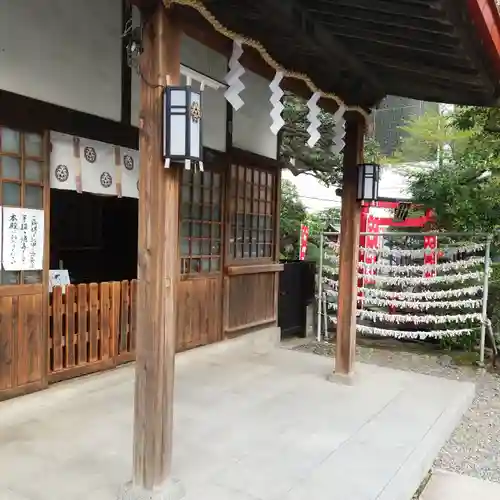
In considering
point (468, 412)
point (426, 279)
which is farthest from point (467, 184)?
point (468, 412)

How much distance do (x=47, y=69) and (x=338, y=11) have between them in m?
2.62

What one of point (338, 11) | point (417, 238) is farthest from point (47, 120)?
point (417, 238)

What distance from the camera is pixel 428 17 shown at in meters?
3.56

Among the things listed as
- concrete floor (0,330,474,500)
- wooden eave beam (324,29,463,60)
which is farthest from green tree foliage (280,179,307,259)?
wooden eave beam (324,29,463,60)

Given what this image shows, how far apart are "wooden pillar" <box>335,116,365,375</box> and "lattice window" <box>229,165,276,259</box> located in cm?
208

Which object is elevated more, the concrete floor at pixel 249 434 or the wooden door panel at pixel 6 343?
the wooden door panel at pixel 6 343

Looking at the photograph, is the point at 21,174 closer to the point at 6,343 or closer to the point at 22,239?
the point at 22,239

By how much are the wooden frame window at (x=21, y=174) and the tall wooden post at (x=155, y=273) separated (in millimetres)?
1950

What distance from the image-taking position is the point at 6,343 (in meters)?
4.54

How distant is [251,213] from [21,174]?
395cm

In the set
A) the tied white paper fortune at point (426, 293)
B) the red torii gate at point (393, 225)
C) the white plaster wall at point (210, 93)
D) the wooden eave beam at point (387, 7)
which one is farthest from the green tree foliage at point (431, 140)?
the wooden eave beam at point (387, 7)

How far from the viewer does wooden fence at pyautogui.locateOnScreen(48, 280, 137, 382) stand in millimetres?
5129

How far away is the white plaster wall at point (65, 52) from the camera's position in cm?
447

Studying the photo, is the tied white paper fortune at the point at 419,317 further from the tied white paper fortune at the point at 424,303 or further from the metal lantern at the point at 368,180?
the metal lantern at the point at 368,180
